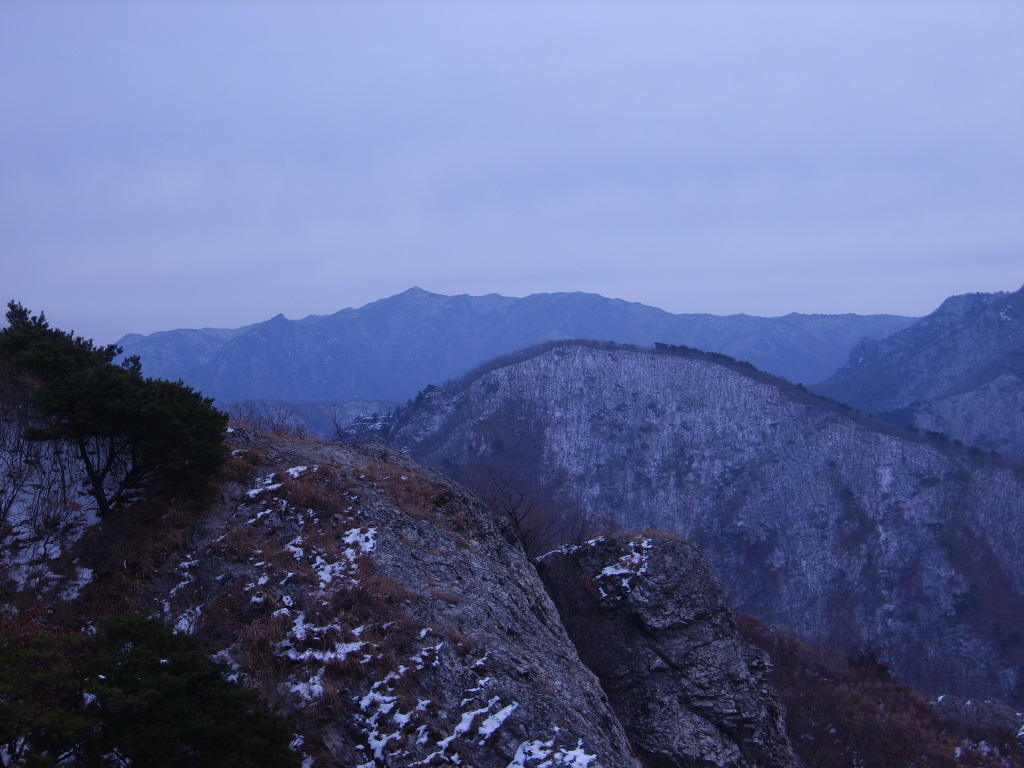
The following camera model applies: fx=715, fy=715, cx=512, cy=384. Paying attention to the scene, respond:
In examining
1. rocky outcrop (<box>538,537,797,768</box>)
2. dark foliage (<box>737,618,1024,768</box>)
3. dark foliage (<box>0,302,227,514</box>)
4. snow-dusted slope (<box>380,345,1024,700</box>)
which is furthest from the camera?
snow-dusted slope (<box>380,345,1024,700</box>)

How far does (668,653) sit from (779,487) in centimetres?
7911

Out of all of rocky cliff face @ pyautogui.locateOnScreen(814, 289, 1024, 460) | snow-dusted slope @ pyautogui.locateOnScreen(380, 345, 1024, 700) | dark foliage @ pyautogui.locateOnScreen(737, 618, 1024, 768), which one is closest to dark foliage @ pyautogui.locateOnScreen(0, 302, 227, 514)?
dark foliage @ pyautogui.locateOnScreen(737, 618, 1024, 768)

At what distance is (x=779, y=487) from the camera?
3497 inches

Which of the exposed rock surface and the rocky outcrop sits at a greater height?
the exposed rock surface

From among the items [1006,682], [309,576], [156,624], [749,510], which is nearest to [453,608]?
[309,576]

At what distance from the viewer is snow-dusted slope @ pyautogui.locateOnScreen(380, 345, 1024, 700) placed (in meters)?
72.4

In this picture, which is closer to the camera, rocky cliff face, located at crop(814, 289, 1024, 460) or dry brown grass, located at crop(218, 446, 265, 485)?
dry brown grass, located at crop(218, 446, 265, 485)

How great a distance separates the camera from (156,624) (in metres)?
8.28

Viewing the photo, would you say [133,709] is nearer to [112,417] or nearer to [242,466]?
[112,417]

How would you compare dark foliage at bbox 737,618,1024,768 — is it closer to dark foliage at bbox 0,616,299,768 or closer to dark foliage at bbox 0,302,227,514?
dark foliage at bbox 0,302,227,514

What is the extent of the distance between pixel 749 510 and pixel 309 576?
3226 inches

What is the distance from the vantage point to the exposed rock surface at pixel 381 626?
943cm

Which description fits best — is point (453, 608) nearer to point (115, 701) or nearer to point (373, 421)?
point (115, 701)

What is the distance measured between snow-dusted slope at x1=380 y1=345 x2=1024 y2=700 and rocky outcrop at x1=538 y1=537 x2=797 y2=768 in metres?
56.8
